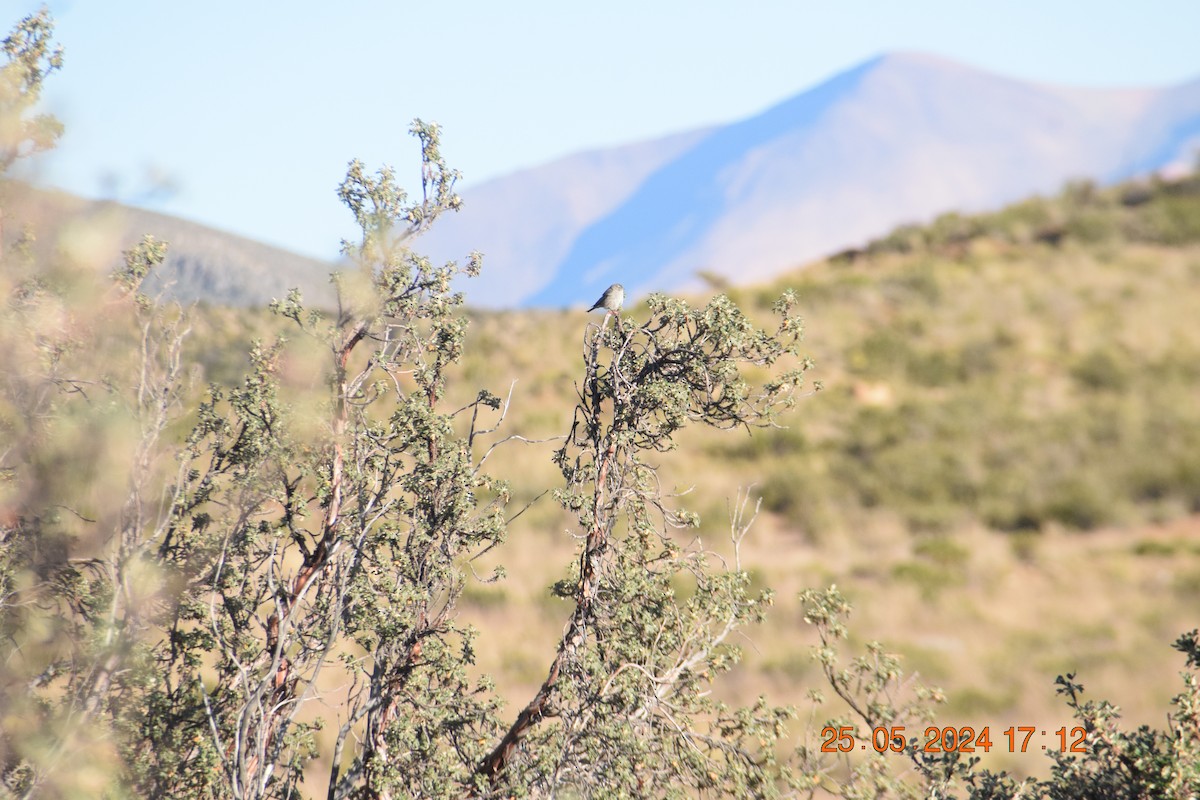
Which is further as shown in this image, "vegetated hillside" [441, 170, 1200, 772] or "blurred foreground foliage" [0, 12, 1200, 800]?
"vegetated hillside" [441, 170, 1200, 772]

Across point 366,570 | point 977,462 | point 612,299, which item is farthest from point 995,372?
point 366,570

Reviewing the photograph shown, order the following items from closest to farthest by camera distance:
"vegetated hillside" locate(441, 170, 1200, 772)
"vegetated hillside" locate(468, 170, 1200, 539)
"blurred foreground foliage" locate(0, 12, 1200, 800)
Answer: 1. "blurred foreground foliage" locate(0, 12, 1200, 800)
2. "vegetated hillside" locate(441, 170, 1200, 772)
3. "vegetated hillside" locate(468, 170, 1200, 539)

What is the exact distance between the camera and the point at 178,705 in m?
5.66

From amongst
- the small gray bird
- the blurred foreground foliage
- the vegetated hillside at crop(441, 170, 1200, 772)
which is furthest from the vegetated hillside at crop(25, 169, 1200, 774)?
the small gray bird

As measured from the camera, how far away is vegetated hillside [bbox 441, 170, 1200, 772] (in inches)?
475

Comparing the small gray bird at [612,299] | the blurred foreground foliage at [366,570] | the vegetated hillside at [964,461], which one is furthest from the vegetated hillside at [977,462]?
the blurred foreground foliage at [366,570]

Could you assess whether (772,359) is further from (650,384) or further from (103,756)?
(103,756)

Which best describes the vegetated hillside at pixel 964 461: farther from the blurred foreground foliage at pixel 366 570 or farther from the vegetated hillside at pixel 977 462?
the blurred foreground foliage at pixel 366 570

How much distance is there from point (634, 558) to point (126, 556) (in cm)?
261

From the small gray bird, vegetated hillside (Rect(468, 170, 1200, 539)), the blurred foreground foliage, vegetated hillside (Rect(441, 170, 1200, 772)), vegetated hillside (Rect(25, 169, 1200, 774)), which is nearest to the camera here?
the blurred foreground foliage

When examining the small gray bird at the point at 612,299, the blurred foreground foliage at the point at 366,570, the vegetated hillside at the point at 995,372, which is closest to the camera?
the blurred foreground foliage at the point at 366,570

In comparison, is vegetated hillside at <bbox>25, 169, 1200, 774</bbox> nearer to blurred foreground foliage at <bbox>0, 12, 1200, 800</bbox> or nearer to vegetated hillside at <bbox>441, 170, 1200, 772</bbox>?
vegetated hillside at <bbox>441, 170, 1200, 772</bbox>

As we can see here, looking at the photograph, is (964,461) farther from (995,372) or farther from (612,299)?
(612,299)

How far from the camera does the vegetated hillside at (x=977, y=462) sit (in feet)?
39.5
